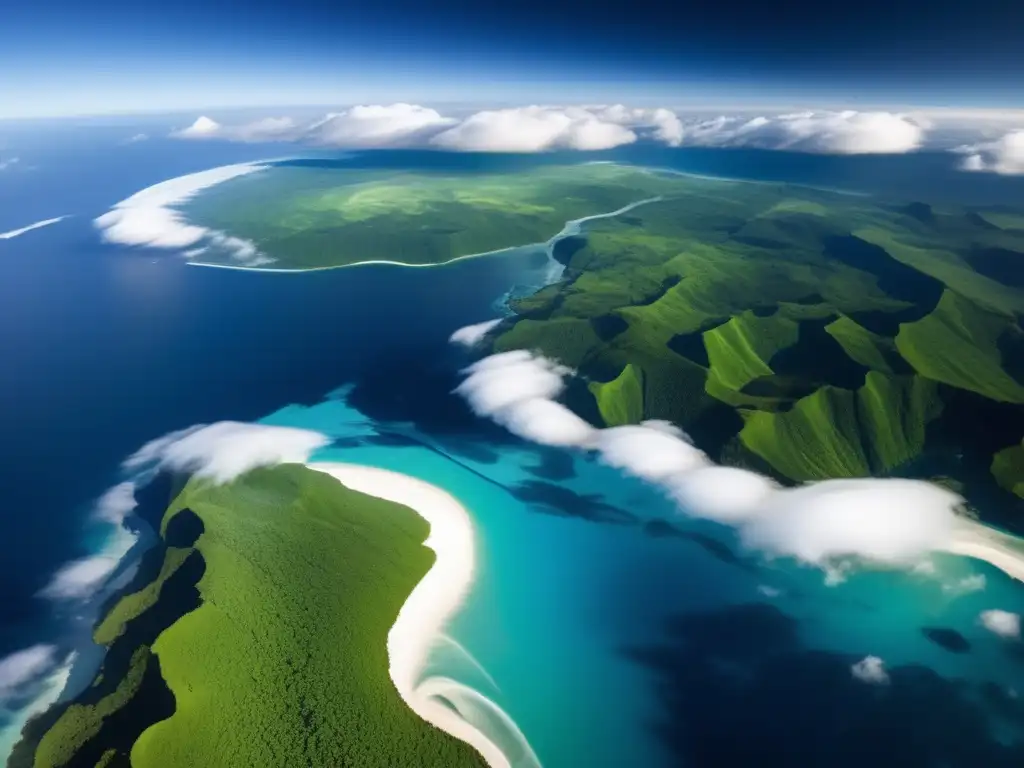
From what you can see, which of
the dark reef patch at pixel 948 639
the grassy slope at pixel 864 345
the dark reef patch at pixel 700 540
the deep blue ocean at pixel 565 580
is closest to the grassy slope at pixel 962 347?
the grassy slope at pixel 864 345

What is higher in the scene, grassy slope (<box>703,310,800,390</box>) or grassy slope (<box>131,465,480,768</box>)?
grassy slope (<box>131,465,480,768</box>)

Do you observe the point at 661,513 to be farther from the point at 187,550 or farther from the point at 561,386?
the point at 187,550

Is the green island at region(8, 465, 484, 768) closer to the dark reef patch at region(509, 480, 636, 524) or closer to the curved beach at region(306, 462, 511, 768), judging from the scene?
the curved beach at region(306, 462, 511, 768)

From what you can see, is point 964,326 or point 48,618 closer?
point 48,618

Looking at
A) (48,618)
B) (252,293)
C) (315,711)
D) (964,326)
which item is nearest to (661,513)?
(315,711)

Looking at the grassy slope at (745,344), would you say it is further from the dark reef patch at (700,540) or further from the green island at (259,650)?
the green island at (259,650)

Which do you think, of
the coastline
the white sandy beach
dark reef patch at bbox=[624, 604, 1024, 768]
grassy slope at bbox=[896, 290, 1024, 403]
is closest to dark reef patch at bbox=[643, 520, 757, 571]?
dark reef patch at bbox=[624, 604, 1024, 768]
